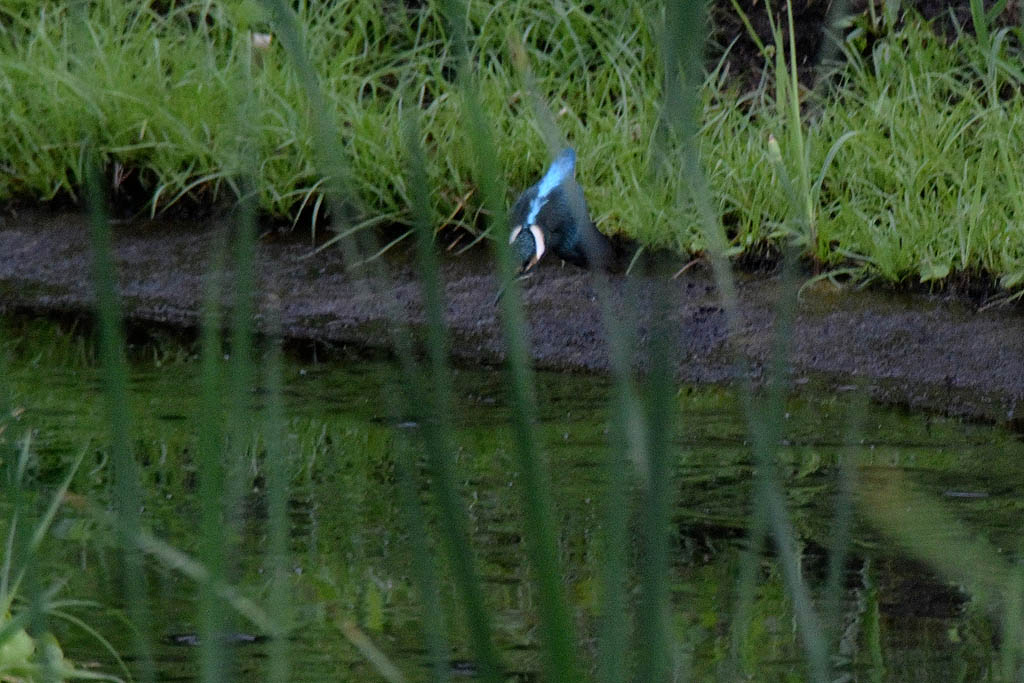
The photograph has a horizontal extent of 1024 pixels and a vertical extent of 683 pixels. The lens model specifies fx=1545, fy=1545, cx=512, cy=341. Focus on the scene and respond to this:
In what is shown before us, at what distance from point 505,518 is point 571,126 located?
230 cm

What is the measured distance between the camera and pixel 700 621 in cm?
204

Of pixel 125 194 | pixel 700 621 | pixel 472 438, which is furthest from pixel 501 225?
pixel 125 194

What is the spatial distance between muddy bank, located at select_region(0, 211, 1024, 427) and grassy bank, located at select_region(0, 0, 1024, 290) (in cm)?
14

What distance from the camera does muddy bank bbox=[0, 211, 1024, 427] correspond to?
11.2ft

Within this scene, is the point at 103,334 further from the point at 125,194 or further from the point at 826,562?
the point at 125,194

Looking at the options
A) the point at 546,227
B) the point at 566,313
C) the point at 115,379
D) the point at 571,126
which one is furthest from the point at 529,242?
the point at 115,379

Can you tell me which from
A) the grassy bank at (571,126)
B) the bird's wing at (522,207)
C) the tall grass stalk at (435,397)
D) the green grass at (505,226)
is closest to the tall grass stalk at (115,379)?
the green grass at (505,226)

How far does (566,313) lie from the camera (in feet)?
12.8

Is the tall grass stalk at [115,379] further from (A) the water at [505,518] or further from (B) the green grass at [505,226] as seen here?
(A) the water at [505,518]

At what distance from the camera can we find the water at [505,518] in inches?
76.8

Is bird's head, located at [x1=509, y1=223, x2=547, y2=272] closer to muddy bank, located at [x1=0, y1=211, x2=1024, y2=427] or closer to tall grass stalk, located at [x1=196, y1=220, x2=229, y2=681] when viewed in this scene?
muddy bank, located at [x1=0, y1=211, x2=1024, y2=427]

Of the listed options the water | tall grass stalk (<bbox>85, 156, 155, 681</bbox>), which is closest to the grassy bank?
the water

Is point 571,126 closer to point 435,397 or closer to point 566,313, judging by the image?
point 566,313

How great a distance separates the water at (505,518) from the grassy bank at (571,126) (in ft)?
2.21
